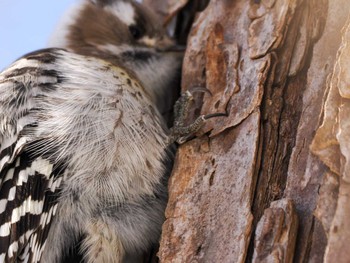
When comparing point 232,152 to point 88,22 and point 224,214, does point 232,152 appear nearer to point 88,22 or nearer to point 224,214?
point 224,214

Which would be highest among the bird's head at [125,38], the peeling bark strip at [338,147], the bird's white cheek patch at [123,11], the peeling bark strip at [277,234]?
the bird's white cheek patch at [123,11]

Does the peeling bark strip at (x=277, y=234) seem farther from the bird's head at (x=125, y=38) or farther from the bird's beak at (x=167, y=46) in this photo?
the bird's beak at (x=167, y=46)

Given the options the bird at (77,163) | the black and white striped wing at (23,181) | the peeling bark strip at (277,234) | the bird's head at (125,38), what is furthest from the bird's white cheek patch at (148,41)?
the peeling bark strip at (277,234)

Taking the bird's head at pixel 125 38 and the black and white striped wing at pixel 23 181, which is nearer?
the black and white striped wing at pixel 23 181

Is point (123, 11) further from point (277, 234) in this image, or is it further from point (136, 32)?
point (277, 234)

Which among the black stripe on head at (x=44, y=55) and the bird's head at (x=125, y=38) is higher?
the bird's head at (x=125, y=38)

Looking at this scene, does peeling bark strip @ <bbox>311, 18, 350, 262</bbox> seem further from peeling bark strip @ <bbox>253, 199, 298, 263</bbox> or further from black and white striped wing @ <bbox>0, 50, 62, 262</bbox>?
black and white striped wing @ <bbox>0, 50, 62, 262</bbox>

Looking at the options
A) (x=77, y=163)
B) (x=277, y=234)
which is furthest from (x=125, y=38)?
(x=277, y=234)

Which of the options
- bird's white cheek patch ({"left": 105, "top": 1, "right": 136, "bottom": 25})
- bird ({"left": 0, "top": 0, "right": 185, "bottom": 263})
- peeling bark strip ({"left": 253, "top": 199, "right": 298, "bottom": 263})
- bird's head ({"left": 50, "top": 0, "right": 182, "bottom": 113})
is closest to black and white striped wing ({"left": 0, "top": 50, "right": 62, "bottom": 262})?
bird ({"left": 0, "top": 0, "right": 185, "bottom": 263})

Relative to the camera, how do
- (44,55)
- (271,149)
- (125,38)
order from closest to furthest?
(271,149), (44,55), (125,38)
